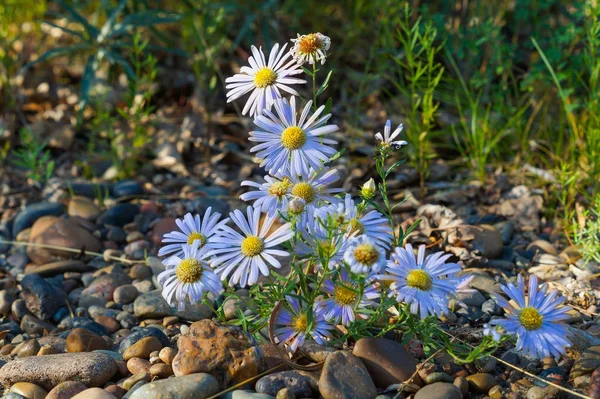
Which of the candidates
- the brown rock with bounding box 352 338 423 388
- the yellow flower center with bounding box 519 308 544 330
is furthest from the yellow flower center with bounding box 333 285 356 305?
the yellow flower center with bounding box 519 308 544 330

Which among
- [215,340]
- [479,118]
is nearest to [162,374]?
[215,340]

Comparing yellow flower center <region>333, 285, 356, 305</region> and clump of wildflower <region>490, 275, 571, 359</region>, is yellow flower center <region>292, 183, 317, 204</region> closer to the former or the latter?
yellow flower center <region>333, 285, 356, 305</region>

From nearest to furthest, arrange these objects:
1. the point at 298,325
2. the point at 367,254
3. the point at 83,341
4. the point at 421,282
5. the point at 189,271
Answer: the point at 367,254, the point at 421,282, the point at 189,271, the point at 298,325, the point at 83,341

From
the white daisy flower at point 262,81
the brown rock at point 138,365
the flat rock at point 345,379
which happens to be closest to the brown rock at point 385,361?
the flat rock at point 345,379

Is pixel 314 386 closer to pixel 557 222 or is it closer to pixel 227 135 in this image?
pixel 557 222

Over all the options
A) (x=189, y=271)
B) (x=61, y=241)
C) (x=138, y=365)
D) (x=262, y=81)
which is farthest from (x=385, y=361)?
(x=61, y=241)

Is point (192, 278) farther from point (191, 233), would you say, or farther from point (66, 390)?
point (66, 390)
